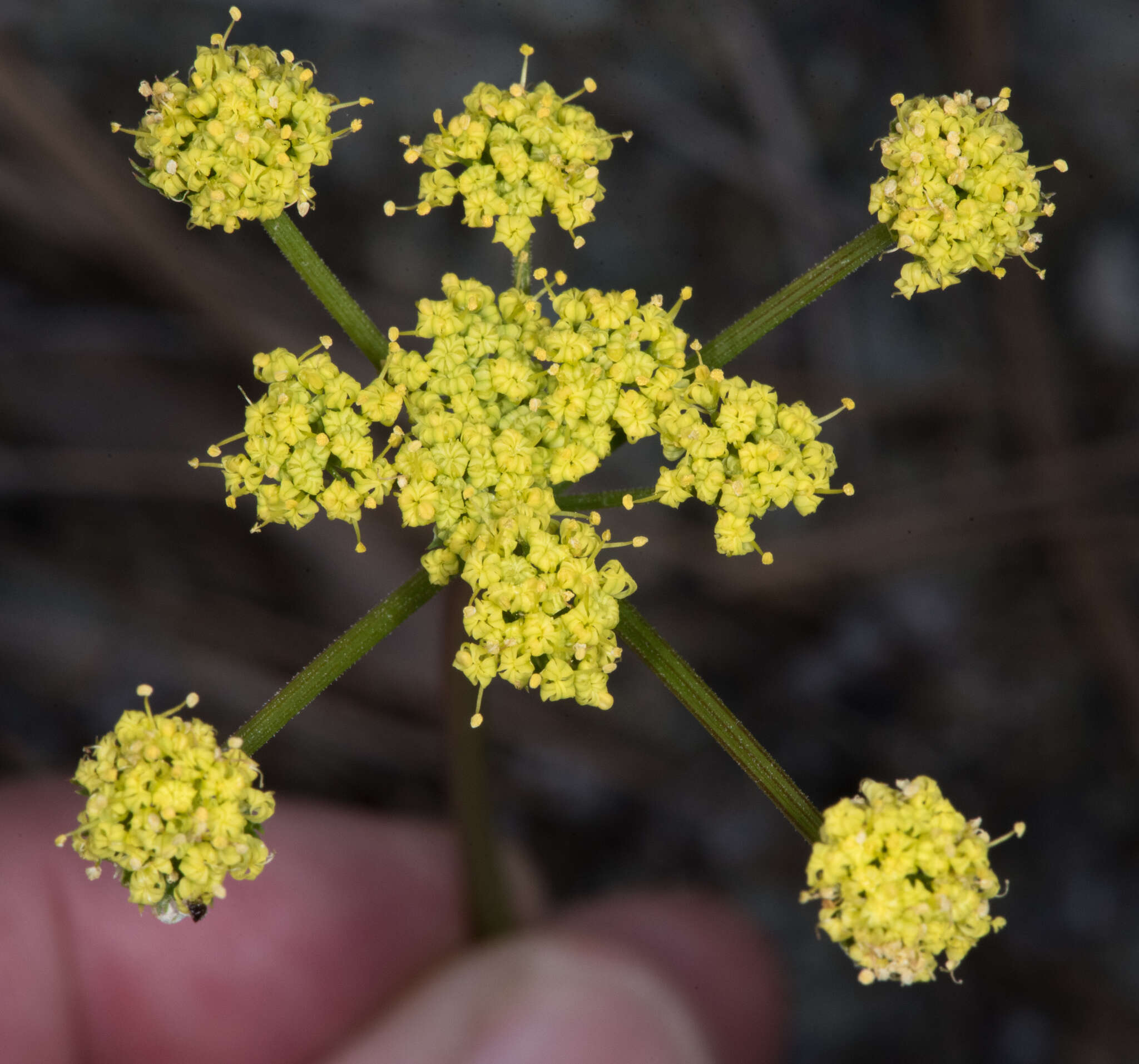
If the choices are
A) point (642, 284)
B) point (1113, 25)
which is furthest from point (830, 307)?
point (1113, 25)

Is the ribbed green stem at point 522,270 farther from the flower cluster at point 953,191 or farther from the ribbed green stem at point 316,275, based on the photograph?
the flower cluster at point 953,191

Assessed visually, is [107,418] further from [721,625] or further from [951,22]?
[951,22]

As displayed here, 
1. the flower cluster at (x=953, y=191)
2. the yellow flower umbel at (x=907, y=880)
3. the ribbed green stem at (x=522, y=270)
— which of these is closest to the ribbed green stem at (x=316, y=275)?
the ribbed green stem at (x=522, y=270)

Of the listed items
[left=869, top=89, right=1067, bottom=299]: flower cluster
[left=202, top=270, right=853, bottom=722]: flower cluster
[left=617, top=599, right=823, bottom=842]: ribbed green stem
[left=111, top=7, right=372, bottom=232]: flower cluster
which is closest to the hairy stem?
[left=202, top=270, right=853, bottom=722]: flower cluster

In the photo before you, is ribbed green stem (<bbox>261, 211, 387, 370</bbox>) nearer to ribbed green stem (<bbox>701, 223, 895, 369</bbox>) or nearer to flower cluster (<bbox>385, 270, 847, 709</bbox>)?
flower cluster (<bbox>385, 270, 847, 709</bbox>)

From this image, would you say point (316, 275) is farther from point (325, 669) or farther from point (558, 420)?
point (325, 669)

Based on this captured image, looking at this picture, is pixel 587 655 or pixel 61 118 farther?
pixel 61 118

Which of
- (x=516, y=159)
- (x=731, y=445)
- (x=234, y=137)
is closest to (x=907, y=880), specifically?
(x=731, y=445)
